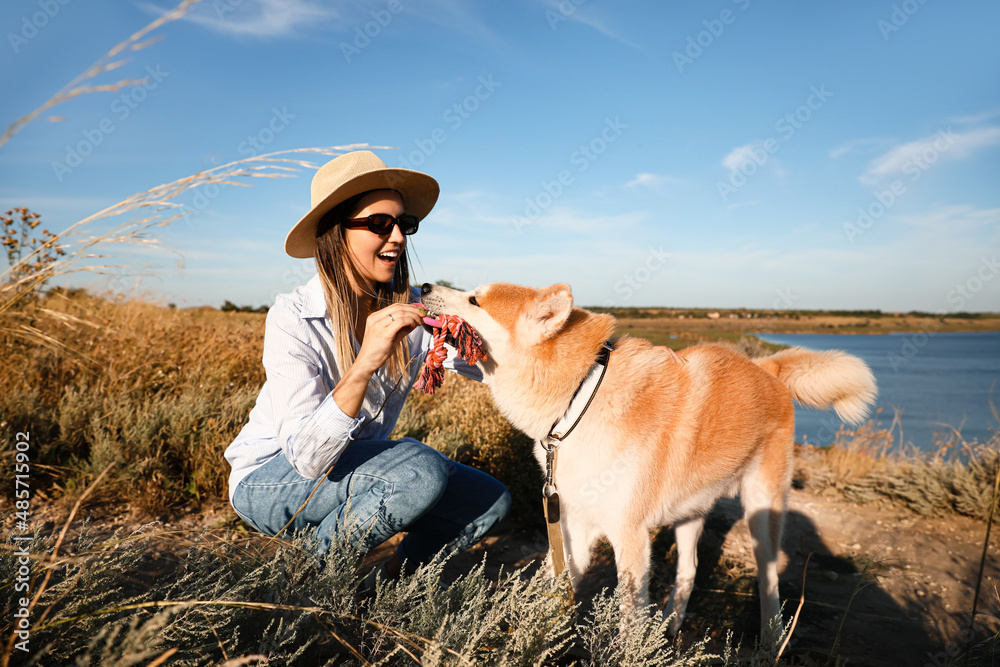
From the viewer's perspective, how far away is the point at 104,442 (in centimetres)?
360

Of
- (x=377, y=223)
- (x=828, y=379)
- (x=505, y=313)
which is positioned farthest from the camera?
(x=828, y=379)

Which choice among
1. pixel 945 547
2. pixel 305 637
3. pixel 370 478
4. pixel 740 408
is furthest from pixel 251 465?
pixel 945 547

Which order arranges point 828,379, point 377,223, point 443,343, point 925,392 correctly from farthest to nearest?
point 925,392
point 828,379
point 377,223
point 443,343

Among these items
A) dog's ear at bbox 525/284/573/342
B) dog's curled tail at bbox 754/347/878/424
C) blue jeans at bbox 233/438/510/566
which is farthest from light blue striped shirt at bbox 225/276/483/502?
dog's curled tail at bbox 754/347/878/424

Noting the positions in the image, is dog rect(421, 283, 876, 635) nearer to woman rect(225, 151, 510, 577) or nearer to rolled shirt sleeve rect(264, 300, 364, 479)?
woman rect(225, 151, 510, 577)

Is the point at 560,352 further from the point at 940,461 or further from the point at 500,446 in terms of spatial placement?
the point at 940,461

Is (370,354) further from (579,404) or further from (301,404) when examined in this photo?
(579,404)

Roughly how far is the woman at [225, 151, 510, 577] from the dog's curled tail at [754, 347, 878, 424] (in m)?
2.14

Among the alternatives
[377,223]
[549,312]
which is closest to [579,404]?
[549,312]

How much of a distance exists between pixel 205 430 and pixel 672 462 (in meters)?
3.49

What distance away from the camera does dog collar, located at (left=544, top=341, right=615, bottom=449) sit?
2506 millimetres

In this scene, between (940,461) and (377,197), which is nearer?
(377,197)

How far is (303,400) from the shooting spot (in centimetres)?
234

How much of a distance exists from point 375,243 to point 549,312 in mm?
1047
